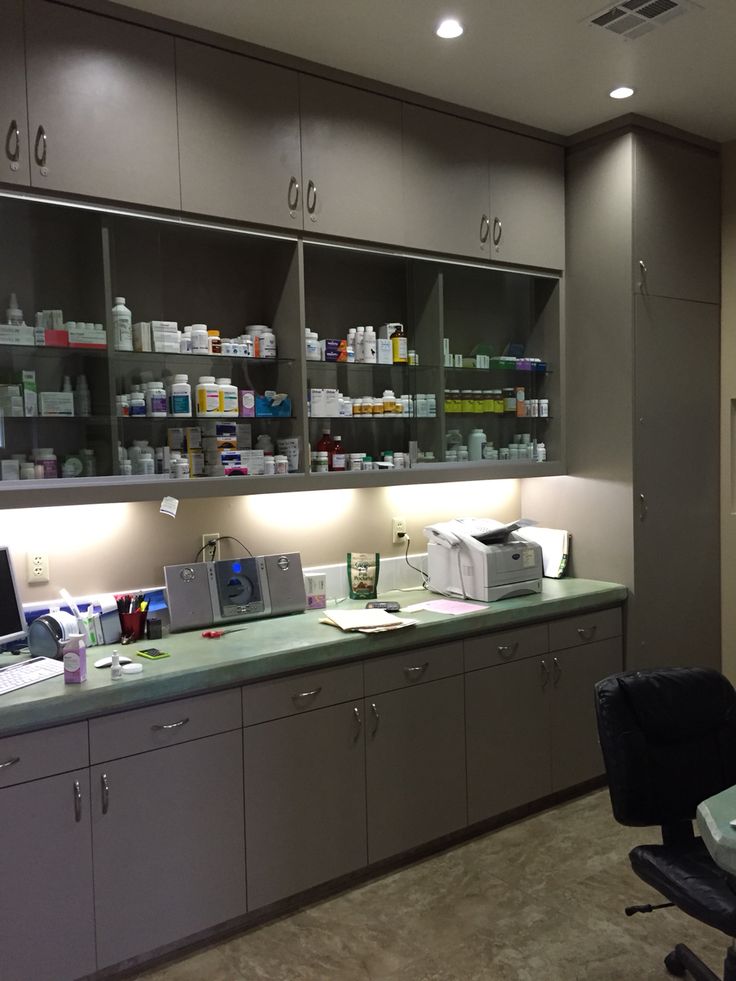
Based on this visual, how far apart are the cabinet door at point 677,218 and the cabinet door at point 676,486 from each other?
0.11m

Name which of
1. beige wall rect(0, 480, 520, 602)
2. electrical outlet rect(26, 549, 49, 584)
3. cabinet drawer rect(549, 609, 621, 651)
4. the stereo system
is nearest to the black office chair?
cabinet drawer rect(549, 609, 621, 651)

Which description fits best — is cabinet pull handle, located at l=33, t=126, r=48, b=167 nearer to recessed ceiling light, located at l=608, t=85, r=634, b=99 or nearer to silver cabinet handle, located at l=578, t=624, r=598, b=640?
recessed ceiling light, located at l=608, t=85, r=634, b=99

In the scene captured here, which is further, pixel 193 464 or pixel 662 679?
pixel 193 464

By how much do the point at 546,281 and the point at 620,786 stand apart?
8.37ft

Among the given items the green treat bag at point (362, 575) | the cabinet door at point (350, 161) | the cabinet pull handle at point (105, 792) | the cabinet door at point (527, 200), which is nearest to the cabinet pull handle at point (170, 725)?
the cabinet pull handle at point (105, 792)

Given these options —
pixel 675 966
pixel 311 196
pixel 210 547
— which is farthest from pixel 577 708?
pixel 311 196

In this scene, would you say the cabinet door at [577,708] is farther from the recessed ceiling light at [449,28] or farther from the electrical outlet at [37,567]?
the recessed ceiling light at [449,28]

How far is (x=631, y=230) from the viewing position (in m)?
3.86

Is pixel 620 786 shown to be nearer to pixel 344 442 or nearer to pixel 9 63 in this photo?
pixel 344 442

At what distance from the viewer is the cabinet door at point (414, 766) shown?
10.4 feet

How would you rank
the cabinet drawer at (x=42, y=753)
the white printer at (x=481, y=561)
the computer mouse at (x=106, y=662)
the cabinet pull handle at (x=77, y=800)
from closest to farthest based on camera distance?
the cabinet drawer at (x=42, y=753)
the cabinet pull handle at (x=77, y=800)
the computer mouse at (x=106, y=662)
the white printer at (x=481, y=561)

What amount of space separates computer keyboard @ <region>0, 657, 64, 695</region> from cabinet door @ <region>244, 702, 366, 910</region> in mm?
655

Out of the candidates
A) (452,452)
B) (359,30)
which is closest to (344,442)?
(452,452)

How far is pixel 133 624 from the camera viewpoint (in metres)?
3.05
